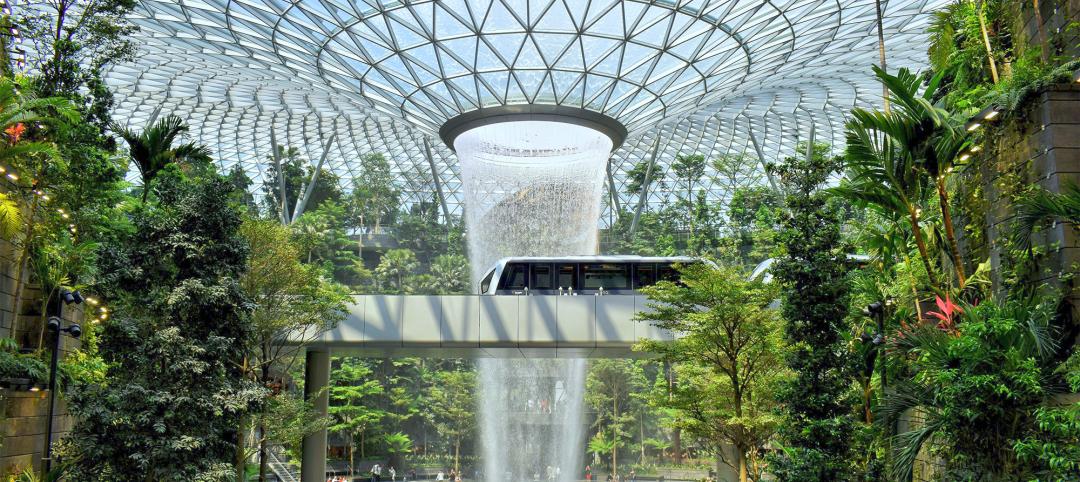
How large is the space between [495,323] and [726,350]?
378 inches

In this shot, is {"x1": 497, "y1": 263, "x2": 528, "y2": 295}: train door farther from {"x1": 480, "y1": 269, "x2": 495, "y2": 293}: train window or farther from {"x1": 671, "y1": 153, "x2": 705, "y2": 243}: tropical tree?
{"x1": 671, "y1": 153, "x2": 705, "y2": 243}: tropical tree

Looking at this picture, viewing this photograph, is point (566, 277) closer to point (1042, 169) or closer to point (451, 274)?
point (1042, 169)

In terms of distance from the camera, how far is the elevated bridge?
28.4 metres

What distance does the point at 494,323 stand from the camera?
94.5ft

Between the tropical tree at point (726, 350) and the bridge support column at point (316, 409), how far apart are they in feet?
47.2

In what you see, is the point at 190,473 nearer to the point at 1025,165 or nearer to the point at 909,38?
the point at 1025,165

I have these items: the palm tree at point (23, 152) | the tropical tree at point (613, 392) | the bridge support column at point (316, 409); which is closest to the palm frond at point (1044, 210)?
the palm tree at point (23, 152)

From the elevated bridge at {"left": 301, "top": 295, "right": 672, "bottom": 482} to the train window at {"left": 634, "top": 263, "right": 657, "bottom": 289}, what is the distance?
503 cm

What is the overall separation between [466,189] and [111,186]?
78.0 feet

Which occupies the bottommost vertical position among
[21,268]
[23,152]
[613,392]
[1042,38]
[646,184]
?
[613,392]

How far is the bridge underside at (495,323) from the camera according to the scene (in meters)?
28.4

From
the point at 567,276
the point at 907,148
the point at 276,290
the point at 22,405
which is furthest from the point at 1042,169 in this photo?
the point at 22,405

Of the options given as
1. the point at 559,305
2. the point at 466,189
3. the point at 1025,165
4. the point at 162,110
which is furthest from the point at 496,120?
the point at 162,110

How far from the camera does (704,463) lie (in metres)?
67.2
